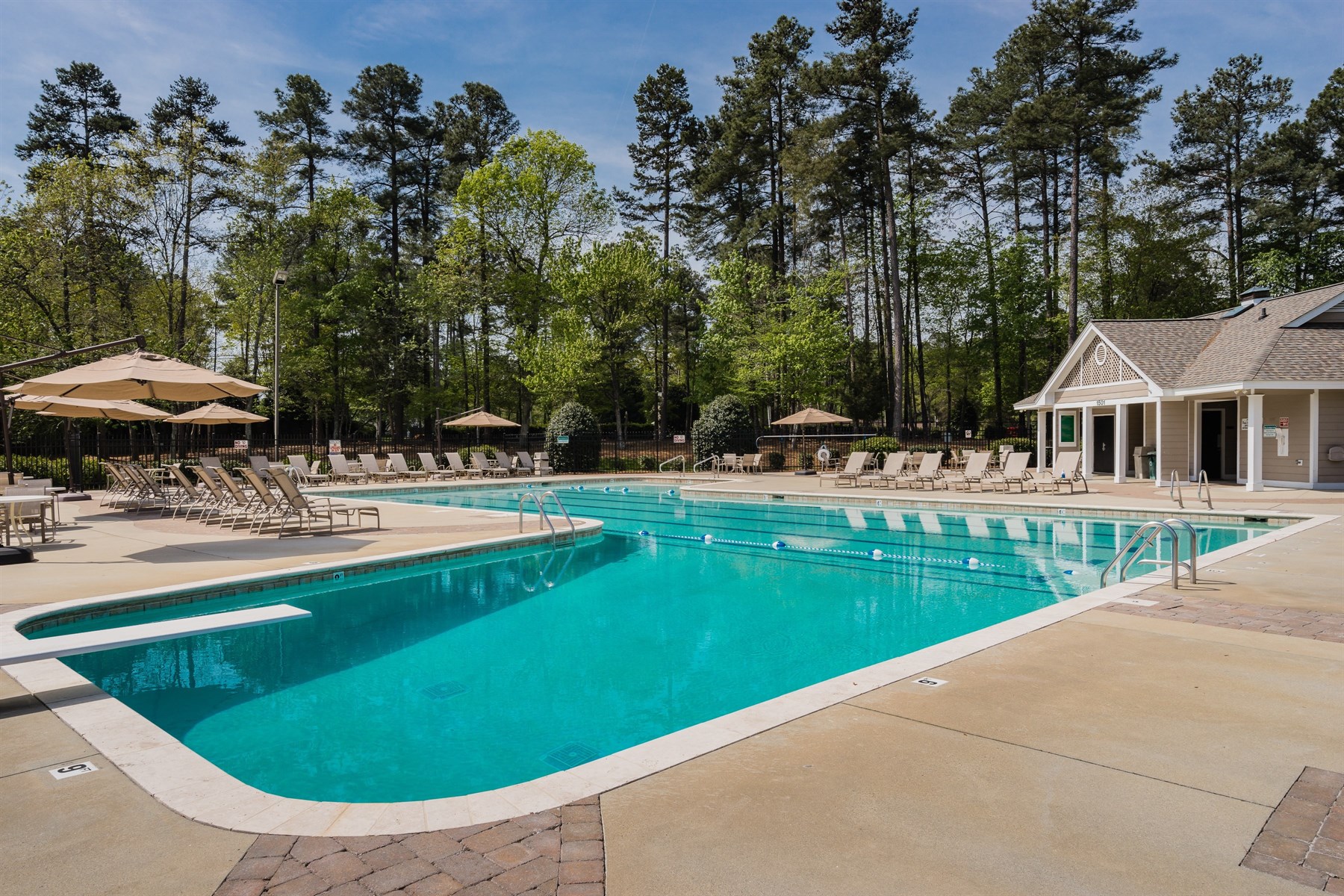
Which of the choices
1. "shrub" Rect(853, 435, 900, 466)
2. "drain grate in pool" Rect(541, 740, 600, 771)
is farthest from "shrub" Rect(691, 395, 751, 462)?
"drain grate in pool" Rect(541, 740, 600, 771)

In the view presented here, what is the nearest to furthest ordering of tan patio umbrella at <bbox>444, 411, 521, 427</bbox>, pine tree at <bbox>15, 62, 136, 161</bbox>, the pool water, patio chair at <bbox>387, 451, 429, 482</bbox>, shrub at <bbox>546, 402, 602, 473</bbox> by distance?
the pool water → patio chair at <bbox>387, 451, 429, 482</bbox> → tan patio umbrella at <bbox>444, 411, 521, 427</bbox> → shrub at <bbox>546, 402, 602, 473</bbox> → pine tree at <bbox>15, 62, 136, 161</bbox>

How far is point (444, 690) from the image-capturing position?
18.6 ft

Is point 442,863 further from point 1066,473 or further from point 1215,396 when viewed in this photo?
point 1215,396

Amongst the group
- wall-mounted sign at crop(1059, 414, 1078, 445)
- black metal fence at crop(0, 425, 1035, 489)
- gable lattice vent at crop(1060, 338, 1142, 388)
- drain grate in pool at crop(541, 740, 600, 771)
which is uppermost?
gable lattice vent at crop(1060, 338, 1142, 388)

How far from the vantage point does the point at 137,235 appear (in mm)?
25375

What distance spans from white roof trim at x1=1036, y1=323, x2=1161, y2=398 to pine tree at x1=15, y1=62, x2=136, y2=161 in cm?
3426

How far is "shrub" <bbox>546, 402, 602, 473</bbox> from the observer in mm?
26375

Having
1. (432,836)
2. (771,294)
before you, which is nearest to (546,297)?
(771,294)

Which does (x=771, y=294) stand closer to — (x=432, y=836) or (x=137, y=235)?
(x=137, y=235)

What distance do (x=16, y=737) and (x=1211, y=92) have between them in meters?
39.9

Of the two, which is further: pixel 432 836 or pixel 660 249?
pixel 660 249

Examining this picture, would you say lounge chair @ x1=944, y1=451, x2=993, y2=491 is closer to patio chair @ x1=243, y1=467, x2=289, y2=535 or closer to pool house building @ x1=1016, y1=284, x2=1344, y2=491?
pool house building @ x1=1016, y1=284, x2=1344, y2=491

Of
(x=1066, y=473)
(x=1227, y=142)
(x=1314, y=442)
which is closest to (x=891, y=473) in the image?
(x=1066, y=473)

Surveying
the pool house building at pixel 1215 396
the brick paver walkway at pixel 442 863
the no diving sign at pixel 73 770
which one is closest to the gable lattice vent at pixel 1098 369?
the pool house building at pixel 1215 396
